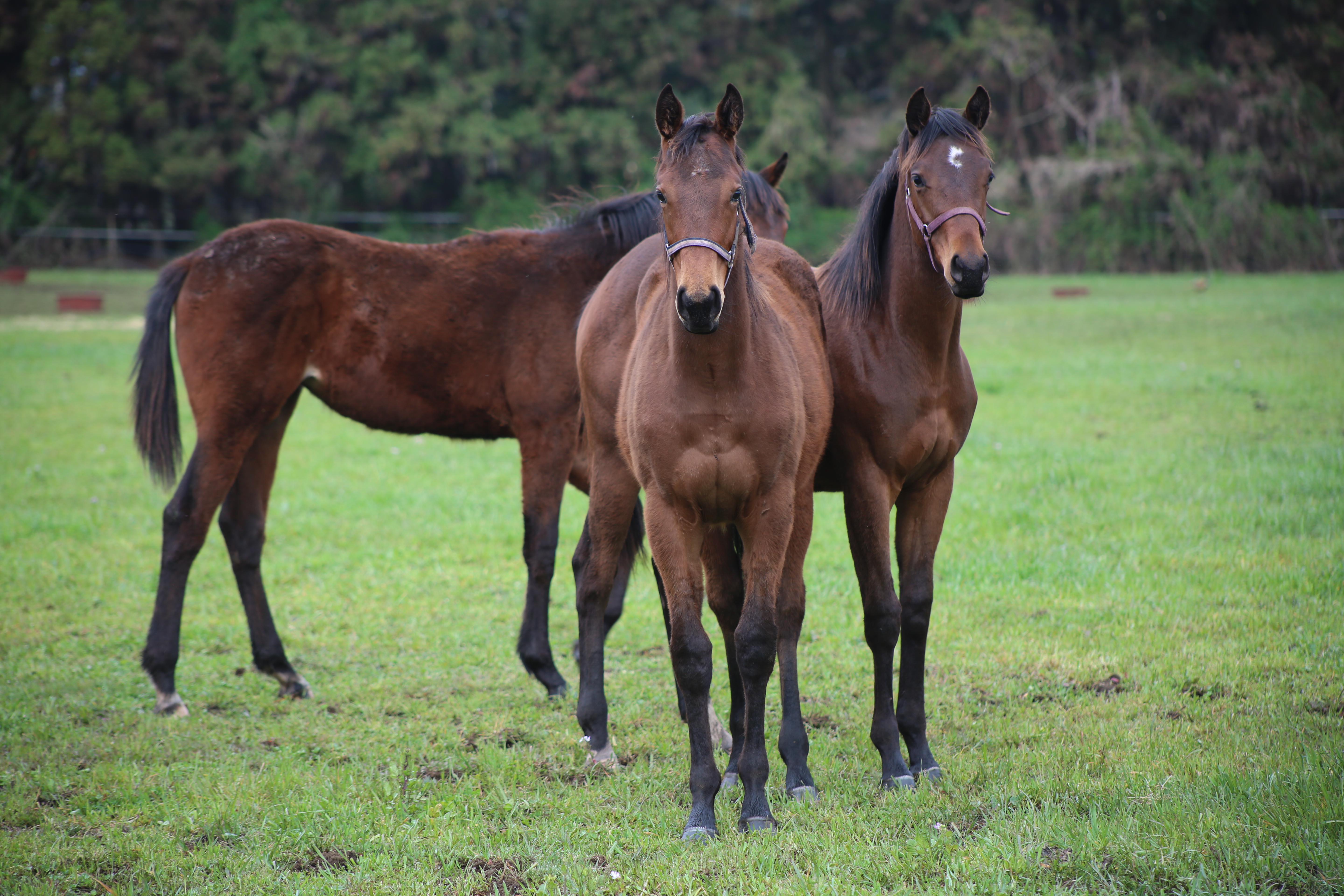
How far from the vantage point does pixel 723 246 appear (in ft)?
10.5

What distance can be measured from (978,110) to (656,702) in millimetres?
2873

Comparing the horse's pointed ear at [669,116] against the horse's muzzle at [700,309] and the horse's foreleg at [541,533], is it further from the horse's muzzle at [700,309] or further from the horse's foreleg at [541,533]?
the horse's foreleg at [541,533]

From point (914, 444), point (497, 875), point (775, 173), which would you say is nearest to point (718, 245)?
point (914, 444)

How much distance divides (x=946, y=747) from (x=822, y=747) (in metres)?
0.48

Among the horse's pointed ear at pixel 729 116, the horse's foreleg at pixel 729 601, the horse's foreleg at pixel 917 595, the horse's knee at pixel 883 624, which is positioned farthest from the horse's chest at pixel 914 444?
the horse's pointed ear at pixel 729 116

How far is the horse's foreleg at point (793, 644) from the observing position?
12.0 ft

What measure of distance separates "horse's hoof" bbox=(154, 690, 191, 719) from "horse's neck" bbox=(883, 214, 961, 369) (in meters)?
3.46

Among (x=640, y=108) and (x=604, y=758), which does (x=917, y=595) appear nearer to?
(x=604, y=758)

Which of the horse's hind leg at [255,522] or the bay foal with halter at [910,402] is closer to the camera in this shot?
the bay foal with halter at [910,402]

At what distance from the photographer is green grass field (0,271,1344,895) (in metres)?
3.09

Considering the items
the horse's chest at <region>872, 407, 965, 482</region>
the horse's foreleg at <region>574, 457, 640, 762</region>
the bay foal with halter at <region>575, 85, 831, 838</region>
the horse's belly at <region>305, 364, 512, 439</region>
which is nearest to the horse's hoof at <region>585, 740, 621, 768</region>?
the horse's foreleg at <region>574, 457, 640, 762</region>

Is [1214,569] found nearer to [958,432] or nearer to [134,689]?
[958,432]

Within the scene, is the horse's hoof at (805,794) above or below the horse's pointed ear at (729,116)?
below

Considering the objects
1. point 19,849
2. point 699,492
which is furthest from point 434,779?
point 699,492
